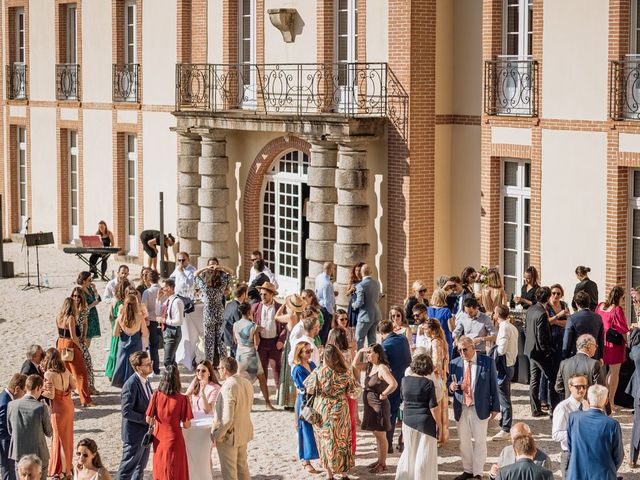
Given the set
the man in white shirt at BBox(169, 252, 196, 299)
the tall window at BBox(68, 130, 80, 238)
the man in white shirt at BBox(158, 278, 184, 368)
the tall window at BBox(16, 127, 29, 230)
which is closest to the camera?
the man in white shirt at BBox(158, 278, 184, 368)

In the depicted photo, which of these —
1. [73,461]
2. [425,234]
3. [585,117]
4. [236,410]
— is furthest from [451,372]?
[425,234]

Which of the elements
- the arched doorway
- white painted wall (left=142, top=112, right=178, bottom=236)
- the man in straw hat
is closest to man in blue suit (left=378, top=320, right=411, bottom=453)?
the man in straw hat

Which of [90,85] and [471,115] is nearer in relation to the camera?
[471,115]

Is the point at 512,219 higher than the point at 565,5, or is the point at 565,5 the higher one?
the point at 565,5

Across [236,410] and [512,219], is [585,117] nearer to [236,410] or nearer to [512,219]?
[512,219]

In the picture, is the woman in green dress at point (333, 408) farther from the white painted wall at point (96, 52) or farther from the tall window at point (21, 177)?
the tall window at point (21, 177)

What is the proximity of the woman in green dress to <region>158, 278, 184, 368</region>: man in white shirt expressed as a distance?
488 cm

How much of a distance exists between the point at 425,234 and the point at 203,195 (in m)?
5.61

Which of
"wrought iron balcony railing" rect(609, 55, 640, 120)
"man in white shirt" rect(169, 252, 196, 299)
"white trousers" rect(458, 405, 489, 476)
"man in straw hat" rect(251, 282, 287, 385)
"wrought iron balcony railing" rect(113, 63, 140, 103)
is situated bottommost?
"white trousers" rect(458, 405, 489, 476)

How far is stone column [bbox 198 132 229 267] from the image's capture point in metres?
28.6

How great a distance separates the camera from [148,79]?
105ft

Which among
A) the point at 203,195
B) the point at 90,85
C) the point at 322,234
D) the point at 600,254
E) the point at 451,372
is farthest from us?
the point at 90,85

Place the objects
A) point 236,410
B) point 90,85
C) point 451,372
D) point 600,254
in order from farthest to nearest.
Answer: point 90,85 → point 600,254 → point 451,372 → point 236,410

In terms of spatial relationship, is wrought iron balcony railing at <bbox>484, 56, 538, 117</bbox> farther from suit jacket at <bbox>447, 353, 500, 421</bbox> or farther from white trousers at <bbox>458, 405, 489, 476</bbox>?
white trousers at <bbox>458, 405, 489, 476</bbox>
